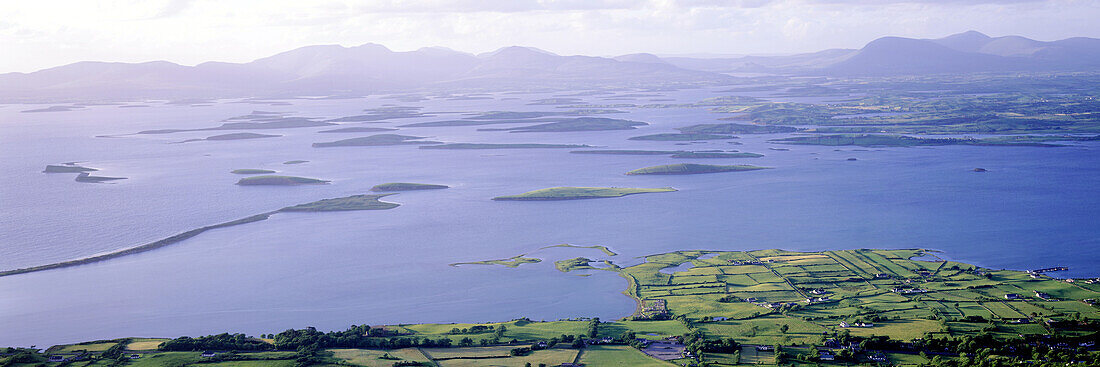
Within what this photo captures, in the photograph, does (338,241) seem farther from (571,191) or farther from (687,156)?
(687,156)

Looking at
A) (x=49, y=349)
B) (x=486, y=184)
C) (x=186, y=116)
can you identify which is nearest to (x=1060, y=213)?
(x=486, y=184)

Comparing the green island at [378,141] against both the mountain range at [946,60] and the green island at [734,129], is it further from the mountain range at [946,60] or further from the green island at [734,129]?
the mountain range at [946,60]

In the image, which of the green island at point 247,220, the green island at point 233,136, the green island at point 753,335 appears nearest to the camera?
the green island at point 753,335

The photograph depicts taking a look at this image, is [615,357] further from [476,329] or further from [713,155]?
[713,155]

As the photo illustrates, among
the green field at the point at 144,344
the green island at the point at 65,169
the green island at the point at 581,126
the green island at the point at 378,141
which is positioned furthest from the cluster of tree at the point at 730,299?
the green island at the point at 581,126

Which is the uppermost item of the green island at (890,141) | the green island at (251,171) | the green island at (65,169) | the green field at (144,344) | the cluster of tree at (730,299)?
the green island at (65,169)

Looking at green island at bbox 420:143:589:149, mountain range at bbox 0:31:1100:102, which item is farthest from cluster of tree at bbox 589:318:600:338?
mountain range at bbox 0:31:1100:102
